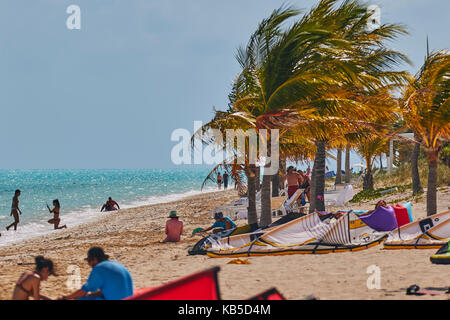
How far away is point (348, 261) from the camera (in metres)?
7.23

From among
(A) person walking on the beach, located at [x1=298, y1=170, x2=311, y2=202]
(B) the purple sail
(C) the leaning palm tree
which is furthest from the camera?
(A) person walking on the beach, located at [x1=298, y1=170, x2=311, y2=202]

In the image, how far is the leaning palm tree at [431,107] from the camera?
400 inches

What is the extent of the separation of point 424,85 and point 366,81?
4.58 feet

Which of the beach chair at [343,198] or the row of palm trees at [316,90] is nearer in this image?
the row of palm trees at [316,90]

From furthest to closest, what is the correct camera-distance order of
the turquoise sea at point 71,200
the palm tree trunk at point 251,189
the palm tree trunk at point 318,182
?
the turquoise sea at point 71,200, the palm tree trunk at point 318,182, the palm tree trunk at point 251,189

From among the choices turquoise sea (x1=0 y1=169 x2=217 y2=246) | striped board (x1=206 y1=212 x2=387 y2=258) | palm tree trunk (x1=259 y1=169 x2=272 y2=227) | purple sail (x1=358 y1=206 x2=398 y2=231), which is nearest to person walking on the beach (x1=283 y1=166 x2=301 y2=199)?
palm tree trunk (x1=259 y1=169 x2=272 y2=227)

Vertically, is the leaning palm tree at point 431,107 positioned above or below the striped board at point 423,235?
above

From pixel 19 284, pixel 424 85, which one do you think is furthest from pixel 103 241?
pixel 424 85

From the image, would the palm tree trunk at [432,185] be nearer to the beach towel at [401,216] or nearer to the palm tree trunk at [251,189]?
the beach towel at [401,216]

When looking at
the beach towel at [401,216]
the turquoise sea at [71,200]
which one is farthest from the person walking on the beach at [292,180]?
the turquoise sea at [71,200]

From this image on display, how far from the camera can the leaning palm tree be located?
33.3ft

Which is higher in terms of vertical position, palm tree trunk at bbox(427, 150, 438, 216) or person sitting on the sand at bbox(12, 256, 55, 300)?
palm tree trunk at bbox(427, 150, 438, 216)

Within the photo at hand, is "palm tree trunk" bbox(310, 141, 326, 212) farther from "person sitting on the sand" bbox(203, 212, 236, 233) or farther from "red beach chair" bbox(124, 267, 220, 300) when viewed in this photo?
"red beach chair" bbox(124, 267, 220, 300)
